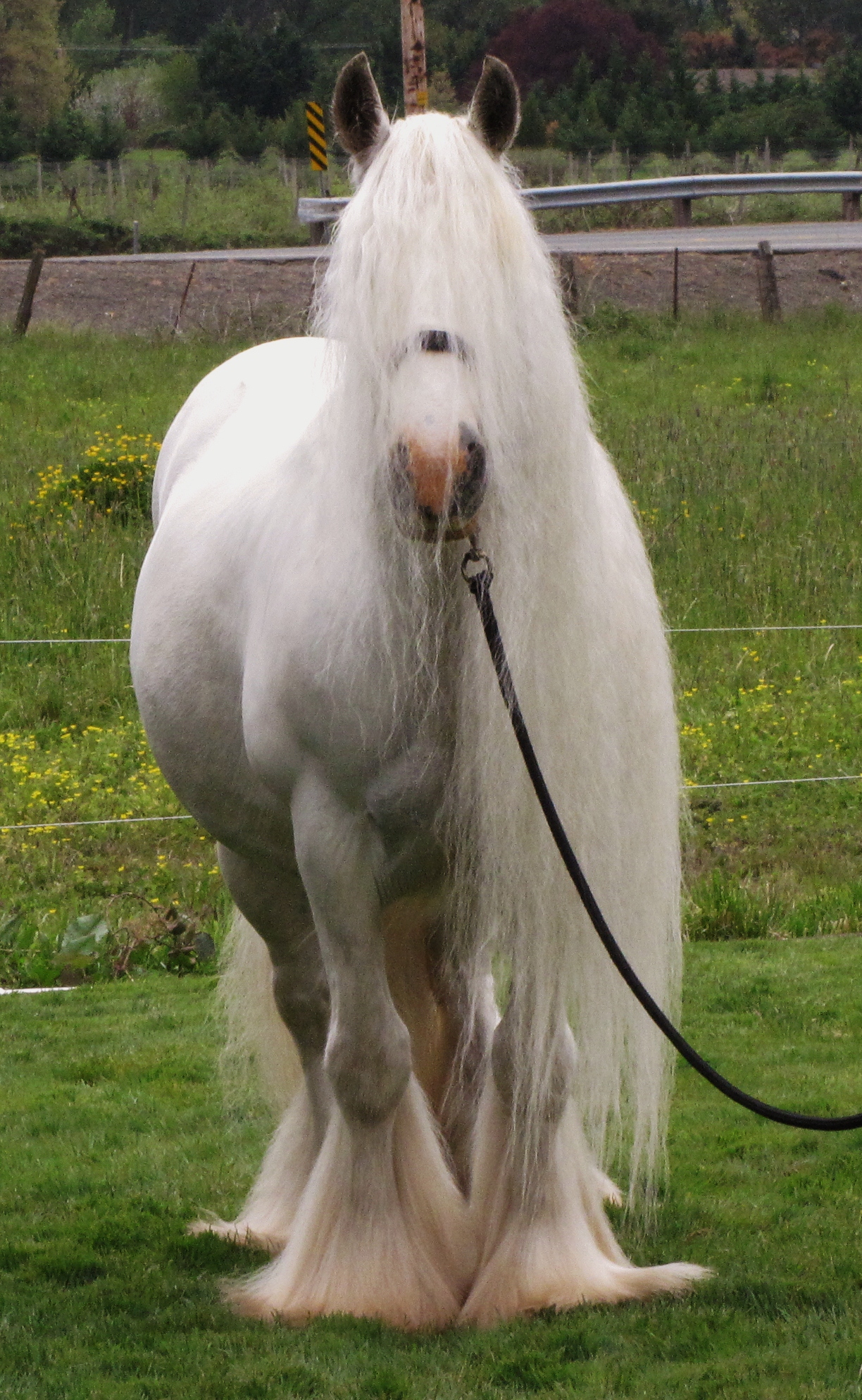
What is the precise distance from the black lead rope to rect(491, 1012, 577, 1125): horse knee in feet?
0.90

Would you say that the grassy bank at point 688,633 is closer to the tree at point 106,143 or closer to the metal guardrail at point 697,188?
the metal guardrail at point 697,188

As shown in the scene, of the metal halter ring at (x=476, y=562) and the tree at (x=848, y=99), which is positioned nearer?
the metal halter ring at (x=476, y=562)

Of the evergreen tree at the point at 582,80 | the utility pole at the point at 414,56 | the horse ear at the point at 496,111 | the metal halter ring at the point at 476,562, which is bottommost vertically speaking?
the metal halter ring at the point at 476,562

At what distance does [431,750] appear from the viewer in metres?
2.94

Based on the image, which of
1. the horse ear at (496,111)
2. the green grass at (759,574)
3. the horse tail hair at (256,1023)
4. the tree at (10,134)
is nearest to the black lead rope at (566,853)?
the horse ear at (496,111)

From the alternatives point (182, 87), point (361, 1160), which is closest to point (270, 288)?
point (361, 1160)

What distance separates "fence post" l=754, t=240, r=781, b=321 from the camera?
16895 millimetres

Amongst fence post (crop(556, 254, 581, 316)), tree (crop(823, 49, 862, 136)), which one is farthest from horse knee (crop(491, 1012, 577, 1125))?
tree (crop(823, 49, 862, 136))

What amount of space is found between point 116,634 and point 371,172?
22.7 feet

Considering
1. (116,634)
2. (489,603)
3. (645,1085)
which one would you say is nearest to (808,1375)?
(645,1085)

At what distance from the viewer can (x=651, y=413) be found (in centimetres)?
1357

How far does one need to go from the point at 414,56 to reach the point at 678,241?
1770cm

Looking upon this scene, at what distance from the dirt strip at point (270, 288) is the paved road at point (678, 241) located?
80cm

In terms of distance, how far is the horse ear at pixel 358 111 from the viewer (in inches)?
108
